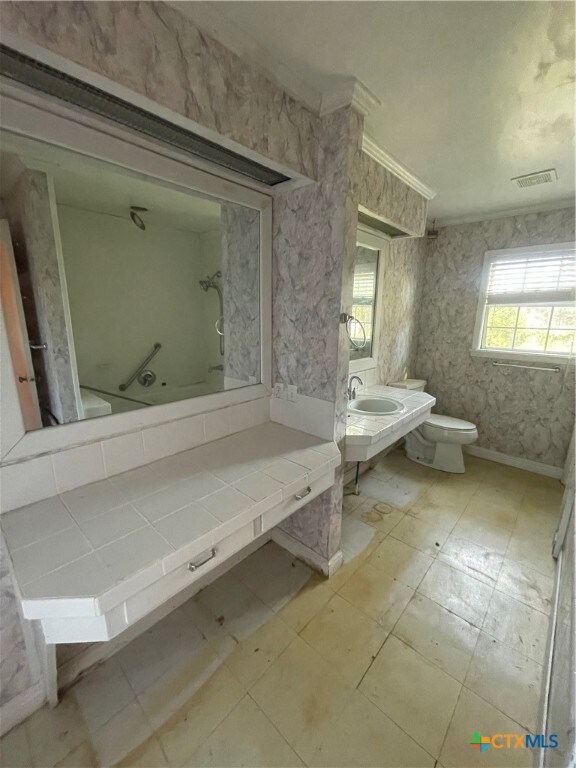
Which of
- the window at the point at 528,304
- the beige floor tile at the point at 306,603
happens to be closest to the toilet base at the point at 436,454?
the window at the point at 528,304

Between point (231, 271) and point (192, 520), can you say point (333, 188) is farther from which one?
point (192, 520)

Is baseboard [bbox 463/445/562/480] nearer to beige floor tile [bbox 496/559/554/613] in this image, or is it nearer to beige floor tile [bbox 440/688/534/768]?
beige floor tile [bbox 496/559/554/613]

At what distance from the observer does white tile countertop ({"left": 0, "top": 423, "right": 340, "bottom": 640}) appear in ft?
2.40

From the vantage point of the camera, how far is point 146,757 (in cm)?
102

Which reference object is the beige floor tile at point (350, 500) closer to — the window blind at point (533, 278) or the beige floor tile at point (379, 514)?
the beige floor tile at point (379, 514)

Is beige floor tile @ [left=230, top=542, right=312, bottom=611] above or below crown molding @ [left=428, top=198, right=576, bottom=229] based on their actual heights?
below

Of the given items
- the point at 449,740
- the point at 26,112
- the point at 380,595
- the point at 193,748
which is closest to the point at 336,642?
the point at 380,595

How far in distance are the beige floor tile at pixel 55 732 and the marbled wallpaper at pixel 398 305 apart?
2726 mm

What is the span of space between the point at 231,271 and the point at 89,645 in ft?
6.02

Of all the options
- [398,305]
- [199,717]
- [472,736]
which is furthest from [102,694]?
[398,305]

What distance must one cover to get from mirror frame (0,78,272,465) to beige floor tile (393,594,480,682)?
1.45 m

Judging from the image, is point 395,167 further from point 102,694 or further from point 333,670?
point 102,694

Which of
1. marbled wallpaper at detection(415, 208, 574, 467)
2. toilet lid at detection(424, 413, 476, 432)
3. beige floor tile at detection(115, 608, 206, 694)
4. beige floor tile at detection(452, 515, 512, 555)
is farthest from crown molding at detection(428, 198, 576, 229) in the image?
beige floor tile at detection(115, 608, 206, 694)

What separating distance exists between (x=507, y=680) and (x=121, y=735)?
1540 millimetres
